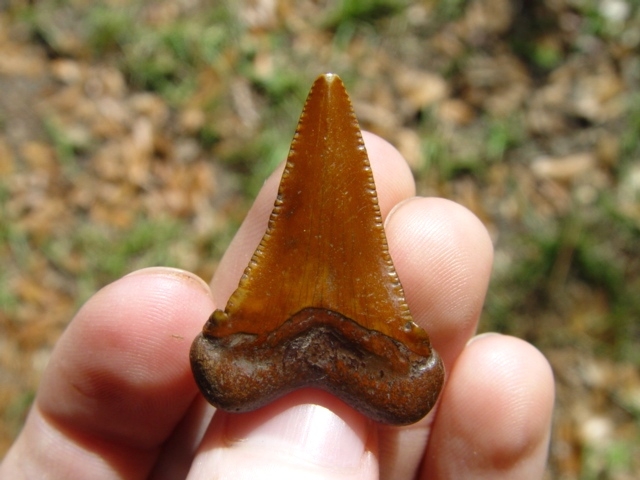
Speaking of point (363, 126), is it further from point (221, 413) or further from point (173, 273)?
point (221, 413)

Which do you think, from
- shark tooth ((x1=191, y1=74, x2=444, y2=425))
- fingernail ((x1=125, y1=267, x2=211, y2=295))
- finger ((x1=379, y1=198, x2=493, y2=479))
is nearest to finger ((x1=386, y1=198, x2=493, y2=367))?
finger ((x1=379, y1=198, x2=493, y2=479))

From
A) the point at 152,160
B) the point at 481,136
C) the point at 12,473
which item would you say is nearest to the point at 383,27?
the point at 481,136

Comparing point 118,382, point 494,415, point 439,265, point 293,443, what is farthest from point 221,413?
point 494,415

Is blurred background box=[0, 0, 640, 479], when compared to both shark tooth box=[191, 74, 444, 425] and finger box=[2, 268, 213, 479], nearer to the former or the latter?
finger box=[2, 268, 213, 479]

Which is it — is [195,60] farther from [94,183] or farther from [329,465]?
[329,465]

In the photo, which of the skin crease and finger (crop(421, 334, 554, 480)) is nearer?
the skin crease

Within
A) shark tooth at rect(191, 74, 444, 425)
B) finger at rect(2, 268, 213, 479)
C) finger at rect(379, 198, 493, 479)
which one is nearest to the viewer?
shark tooth at rect(191, 74, 444, 425)
